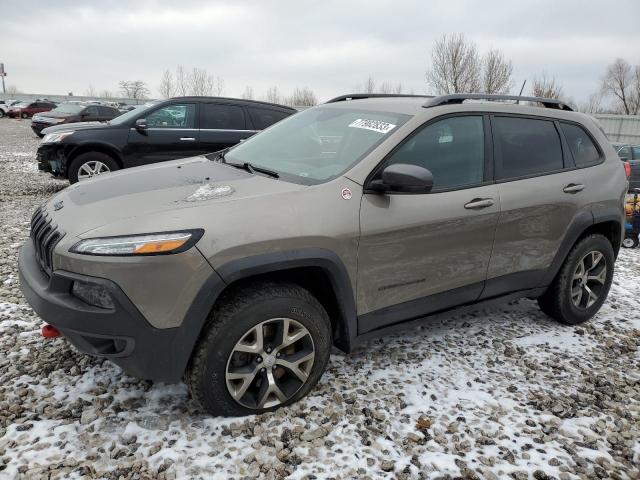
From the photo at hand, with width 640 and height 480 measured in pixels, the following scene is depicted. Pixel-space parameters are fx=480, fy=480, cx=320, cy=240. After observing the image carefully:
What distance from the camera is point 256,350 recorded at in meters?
2.41

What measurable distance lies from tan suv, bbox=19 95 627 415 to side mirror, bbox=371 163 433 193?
11 millimetres

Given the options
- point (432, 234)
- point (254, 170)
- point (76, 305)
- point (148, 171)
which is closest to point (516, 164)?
point (432, 234)

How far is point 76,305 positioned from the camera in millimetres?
2141

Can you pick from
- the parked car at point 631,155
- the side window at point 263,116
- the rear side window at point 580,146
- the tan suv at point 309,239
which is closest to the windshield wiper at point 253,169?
the tan suv at point 309,239

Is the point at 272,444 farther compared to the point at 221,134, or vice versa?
the point at 221,134

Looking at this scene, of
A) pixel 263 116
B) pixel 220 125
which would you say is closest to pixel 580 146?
pixel 263 116

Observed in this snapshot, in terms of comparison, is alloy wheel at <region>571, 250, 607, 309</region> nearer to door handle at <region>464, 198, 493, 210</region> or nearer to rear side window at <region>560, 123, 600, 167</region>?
rear side window at <region>560, 123, 600, 167</region>

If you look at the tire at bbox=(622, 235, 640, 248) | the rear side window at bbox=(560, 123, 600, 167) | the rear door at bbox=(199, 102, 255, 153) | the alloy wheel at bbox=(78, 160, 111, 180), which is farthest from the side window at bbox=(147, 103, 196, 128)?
the tire at bbox=(622, 235, 640, 248)

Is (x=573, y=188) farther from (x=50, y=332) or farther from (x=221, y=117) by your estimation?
(x=221, y=117)

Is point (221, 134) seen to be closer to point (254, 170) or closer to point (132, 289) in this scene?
point (254, 170)

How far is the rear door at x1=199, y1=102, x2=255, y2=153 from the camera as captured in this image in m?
7.80

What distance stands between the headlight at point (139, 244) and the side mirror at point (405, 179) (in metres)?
1.06

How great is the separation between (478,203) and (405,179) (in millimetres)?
768

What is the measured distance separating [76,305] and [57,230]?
0.46m
